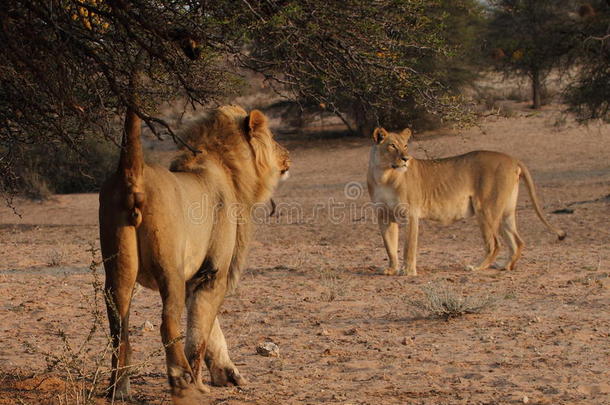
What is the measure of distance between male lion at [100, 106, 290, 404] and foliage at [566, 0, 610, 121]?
1107cm

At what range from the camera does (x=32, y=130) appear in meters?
5.36

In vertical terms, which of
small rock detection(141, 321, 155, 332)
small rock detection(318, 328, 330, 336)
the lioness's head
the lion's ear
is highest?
the lion's ear

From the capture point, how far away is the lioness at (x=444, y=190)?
10.6 meters

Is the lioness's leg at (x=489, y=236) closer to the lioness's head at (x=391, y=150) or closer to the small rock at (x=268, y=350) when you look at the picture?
the lioness's head at (x=391, y=150)

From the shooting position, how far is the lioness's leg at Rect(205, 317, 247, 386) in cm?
560

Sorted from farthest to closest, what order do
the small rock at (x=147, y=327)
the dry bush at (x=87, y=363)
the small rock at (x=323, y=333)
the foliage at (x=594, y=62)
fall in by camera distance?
1. the foliage at (x=594, y=62)
2. the small rock at (x=147, y=327)
3. the small rock at (x=323, y=333)
4. the dry bush at (x=87, y=363)

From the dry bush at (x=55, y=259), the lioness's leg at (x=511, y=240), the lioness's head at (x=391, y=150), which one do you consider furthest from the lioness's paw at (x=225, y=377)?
the dry bush at (x=55, y=259)

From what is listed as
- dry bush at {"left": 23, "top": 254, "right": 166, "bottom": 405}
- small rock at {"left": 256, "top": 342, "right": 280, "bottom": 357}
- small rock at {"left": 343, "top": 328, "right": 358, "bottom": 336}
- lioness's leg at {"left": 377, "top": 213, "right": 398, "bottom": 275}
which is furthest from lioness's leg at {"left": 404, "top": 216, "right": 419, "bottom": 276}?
small rock at {"left": 256, "top": 342, "right": 280, "bottom": 357}

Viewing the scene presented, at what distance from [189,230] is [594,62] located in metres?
12.8

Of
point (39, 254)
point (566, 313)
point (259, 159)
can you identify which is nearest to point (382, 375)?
point (259, 159)

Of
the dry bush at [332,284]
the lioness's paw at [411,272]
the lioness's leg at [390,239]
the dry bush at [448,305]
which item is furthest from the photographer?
the lioness's leg at [390,239]

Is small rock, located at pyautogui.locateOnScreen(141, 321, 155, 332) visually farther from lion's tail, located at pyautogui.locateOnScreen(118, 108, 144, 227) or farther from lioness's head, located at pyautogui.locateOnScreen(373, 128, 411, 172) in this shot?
lioness's head, located at pyautogui.locateOnScreen(373, 128, 411, 172)

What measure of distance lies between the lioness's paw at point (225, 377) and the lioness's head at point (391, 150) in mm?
5257

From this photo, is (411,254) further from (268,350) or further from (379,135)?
(268,350)
